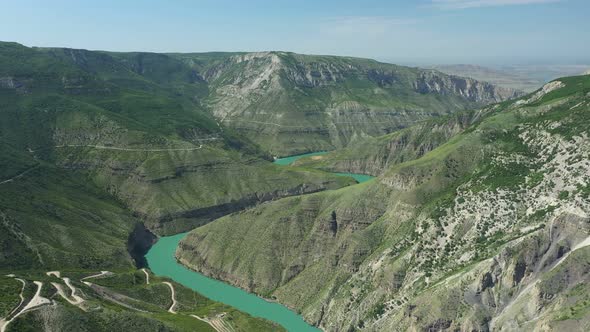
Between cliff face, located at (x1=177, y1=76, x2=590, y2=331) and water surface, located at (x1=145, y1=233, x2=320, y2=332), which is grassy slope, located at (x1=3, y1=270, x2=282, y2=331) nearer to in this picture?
water surface, located at (x1=145, y1=233, x2=320, y2=332)

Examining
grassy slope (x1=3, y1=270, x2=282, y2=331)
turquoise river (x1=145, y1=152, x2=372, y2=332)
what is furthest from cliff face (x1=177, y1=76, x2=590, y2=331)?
grassy slope (x1=3, y1=270, x2=282, y2=331)

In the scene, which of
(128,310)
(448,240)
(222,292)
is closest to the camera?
(128,310)

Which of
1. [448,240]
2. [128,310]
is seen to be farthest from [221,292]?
[448,240]

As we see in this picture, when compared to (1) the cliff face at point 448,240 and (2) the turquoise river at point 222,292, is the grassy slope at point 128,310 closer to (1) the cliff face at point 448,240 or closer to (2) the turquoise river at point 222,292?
(2) the turquoise river at point 222,292

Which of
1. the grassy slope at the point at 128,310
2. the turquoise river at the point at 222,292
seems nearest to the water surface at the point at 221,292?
the turquoise river at the point at 222,292

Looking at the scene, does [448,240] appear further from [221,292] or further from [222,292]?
[221,292]

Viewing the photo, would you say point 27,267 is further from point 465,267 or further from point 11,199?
point 465,267
